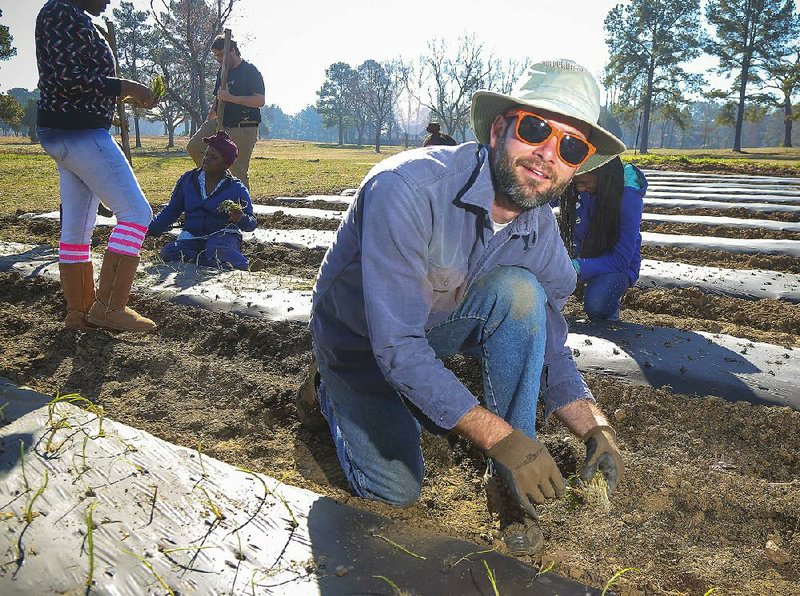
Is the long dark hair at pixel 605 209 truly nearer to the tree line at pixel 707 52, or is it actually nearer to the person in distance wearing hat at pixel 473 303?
the person in distance wearing hat at pixel 473 303

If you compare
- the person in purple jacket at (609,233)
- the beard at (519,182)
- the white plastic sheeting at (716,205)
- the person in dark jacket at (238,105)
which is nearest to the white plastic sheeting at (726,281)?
the person in purple jacket at (609,233)

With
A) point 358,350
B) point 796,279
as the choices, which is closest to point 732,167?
point 796,279

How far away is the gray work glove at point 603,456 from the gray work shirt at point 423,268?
139 millimetres

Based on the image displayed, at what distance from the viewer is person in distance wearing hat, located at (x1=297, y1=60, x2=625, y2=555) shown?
153 cm

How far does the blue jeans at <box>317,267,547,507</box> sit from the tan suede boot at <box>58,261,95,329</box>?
5.61ft

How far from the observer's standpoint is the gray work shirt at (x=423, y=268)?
1.53 meters

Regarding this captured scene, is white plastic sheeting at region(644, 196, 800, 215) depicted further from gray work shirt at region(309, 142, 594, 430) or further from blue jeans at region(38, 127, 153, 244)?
blue jeans at region(38, 127, 153, 244)

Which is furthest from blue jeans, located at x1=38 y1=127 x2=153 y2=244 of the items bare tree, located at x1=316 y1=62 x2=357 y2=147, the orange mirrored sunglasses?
bare tree, located at x1=316 y1=62 x2=357 y2=147

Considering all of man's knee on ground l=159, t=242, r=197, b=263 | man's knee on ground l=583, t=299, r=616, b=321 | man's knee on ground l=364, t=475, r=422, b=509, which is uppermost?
man's knee on ground l=159, t=242, r=197, b=263

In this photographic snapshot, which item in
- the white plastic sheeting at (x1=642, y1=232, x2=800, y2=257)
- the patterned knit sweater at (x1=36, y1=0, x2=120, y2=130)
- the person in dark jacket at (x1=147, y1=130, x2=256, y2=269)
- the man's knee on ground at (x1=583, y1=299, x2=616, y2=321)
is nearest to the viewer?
the patterned knit sweater at (x1=36, y1=0, x2=120, y2=130)

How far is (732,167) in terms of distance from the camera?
14.8 m

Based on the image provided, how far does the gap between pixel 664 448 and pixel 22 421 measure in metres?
2.25

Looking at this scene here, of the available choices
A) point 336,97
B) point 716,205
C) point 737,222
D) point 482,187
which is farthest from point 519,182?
point 336,97

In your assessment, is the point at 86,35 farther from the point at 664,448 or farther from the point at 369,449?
the point at 664,448
